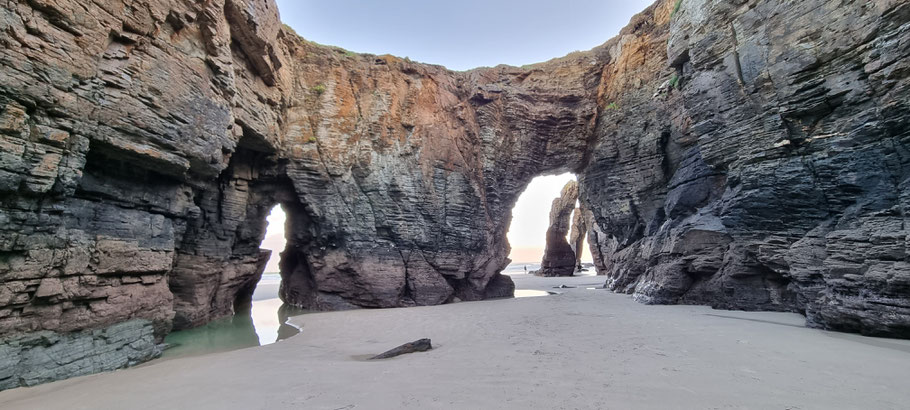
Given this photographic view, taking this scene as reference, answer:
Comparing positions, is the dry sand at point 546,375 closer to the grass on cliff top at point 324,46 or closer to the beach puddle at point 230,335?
the beach puddle at point 230,335

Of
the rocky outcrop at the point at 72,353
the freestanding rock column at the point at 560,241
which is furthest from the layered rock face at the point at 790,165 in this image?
the freestanding rock column at the point at 560,241

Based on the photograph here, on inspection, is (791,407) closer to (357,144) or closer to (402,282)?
(402,282)

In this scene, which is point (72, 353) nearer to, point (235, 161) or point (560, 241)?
point (235, 161)

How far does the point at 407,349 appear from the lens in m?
6.28

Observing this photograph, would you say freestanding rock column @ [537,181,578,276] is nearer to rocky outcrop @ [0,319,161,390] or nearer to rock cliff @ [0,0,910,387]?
rock cliff @ [0,0,910,387]

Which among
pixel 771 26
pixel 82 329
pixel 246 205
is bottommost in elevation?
pixel 82 329

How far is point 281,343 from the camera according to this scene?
7.75 m

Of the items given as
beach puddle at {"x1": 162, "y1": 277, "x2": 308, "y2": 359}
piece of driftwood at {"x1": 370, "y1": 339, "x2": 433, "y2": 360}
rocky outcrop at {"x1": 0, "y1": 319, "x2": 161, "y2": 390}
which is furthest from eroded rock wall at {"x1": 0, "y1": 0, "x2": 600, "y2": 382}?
piece of driftwood at {"x1": 370, "y1": 339, "x2": 433, "y2": 360}

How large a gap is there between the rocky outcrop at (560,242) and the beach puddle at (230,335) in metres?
29.3

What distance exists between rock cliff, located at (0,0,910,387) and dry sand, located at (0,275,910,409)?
1.59 meters

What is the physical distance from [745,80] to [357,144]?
1456 cm

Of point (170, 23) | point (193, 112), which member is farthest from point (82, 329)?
point (170, 23)

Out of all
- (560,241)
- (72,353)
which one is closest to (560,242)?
(560,241)

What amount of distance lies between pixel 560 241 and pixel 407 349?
3406 centimetres
